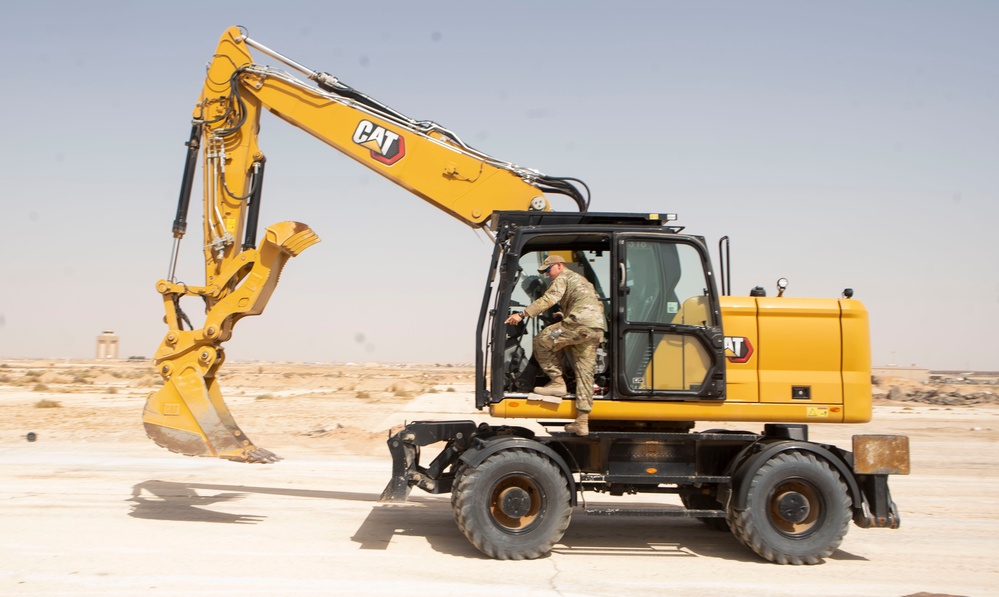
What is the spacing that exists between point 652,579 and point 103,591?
180 inches

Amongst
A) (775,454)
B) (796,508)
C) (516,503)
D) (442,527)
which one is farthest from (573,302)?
(442,527)

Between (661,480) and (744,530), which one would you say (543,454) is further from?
(744,530)

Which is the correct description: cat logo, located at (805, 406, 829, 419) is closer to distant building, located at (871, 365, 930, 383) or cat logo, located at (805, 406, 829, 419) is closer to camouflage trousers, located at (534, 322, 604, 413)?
camouflage trousers, located at (534, 322, 604, 413)

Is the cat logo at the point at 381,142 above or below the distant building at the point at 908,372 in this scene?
above

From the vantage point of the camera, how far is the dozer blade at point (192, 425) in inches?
354

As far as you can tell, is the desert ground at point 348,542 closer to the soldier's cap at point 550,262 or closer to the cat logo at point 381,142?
the soldier's cap at point 550,262

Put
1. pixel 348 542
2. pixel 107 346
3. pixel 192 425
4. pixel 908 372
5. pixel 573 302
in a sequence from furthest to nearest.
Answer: pixel 107 346 → pixel 908 372 → pixel 192 425 → pixel 348 542 → pixel 573 302

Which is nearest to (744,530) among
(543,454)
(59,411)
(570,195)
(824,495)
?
(824,495)

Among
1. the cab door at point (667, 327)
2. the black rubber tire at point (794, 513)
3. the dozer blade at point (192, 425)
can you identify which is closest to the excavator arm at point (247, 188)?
the dozer blade at point (192, 425)

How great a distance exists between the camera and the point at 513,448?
7.80m

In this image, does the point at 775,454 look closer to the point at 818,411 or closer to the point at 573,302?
the point at 818,411

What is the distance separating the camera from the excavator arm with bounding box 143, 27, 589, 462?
920cm

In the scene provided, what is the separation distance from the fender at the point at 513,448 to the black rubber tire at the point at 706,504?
6.58ft

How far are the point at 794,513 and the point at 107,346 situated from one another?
11188 centimetres
